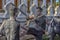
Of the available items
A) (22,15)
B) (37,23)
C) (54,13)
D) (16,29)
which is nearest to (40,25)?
Result: (37,23)

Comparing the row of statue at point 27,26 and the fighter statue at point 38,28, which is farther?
the fighter statue at point 38,28

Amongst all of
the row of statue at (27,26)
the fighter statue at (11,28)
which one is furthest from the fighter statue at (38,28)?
the fighter statue at (11,28)

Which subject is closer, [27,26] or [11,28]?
[11,28]

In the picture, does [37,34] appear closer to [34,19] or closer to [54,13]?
[34,19]

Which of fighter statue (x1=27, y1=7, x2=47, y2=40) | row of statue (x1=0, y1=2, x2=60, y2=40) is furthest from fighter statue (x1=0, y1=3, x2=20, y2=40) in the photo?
fighter statue (x1=27, y1=7, x2=47, y2=40)

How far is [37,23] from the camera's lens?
18.8ft

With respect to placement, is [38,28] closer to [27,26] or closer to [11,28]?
[27,26]

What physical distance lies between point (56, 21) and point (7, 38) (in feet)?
6.53

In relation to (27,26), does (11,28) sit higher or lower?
higher

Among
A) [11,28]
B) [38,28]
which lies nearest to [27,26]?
[38,28]

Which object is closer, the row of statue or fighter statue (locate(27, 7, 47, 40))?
the row of statue

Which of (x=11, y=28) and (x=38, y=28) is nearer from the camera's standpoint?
(x=11, y=28)

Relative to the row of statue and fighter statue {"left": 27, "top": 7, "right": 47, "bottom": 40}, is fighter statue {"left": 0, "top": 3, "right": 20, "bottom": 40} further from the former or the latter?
fighter statue {"left": 27, "top": 7, "right": 47, "bottom": 40}

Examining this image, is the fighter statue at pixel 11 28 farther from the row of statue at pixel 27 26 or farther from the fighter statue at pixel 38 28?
the fighter statue at pixel 38 28
